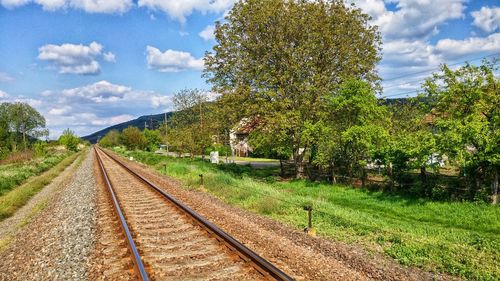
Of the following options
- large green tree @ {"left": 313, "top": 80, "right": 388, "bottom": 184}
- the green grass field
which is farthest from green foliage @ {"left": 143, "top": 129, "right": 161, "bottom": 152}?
the green grass field

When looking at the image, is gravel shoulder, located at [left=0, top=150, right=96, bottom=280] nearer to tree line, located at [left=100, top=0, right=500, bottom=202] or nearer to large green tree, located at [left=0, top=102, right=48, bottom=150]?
tree line, located at [left=100, top=0, right=500, bottom=202]

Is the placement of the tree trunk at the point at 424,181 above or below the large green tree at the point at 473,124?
below

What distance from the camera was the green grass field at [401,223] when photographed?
8281 millimetres

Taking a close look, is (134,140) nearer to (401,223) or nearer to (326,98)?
Answer: (326,98)

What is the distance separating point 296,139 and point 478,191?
1156cm

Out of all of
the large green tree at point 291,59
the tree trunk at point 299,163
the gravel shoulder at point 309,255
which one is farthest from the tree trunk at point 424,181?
the tree trunk at point 299,163

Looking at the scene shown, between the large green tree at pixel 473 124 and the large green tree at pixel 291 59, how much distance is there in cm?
813

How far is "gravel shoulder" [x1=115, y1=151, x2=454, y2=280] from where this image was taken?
7105 mm

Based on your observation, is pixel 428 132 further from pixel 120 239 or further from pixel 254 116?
pixel 120 239

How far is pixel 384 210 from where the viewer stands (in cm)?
1723

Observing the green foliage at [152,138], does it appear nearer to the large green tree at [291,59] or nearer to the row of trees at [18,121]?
the row of trees at [18,121]

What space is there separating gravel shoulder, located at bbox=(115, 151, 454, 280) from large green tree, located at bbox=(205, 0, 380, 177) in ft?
45.1

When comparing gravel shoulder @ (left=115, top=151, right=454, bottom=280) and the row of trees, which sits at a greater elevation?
the row of trees

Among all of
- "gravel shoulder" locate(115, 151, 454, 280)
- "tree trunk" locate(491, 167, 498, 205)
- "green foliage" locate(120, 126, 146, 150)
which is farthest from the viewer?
"green foliage" locate(120, 126, 146, 150)
